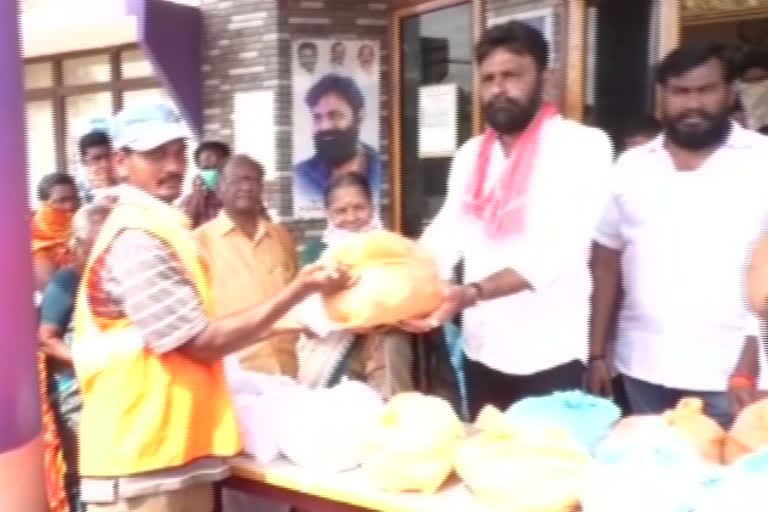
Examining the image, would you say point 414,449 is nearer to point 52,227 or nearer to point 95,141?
point 52,227

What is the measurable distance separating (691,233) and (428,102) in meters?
3.18

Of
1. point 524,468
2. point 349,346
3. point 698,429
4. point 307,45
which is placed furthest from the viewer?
point 307,45

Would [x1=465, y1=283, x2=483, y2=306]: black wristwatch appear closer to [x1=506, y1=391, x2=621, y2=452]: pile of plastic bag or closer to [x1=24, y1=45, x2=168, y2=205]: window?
[x1=506, y1=391, x2=621, y2=452]: pile of plastic bag

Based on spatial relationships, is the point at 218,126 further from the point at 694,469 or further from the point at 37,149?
the point at 694,469

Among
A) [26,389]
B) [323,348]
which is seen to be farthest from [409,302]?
[26,389]

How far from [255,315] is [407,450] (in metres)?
0.48

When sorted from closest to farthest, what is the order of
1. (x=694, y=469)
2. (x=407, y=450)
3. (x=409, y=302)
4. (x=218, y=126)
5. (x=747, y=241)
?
(x=694, y=469), (x=407, y=450), (x=409, y=302), (x=747, y=241), (x=218, y=126)

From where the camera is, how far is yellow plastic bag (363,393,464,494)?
2191mm

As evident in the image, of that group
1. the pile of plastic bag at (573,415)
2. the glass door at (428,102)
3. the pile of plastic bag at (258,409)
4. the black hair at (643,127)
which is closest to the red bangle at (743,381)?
the pile of plastic bag at (573,415)

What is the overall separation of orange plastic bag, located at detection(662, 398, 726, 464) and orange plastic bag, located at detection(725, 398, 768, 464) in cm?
2

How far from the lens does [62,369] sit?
3.41 m

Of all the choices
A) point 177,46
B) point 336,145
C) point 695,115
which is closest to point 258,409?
point 695,115

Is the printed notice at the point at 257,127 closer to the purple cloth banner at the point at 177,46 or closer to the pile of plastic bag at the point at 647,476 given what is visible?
the purple cloth banner at the point at 177,46

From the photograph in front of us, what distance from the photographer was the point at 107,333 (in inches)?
87.4
